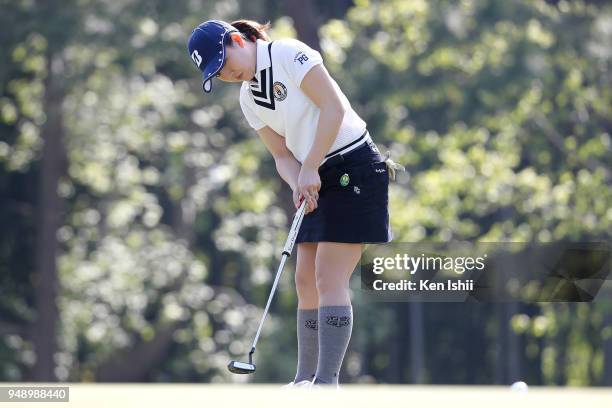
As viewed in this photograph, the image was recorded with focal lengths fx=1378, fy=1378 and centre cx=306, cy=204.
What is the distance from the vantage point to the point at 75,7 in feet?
68.1

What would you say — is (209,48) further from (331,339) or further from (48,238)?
(48,238)

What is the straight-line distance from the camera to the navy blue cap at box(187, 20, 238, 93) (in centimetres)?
569

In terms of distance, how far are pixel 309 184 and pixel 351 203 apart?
8.7 inches

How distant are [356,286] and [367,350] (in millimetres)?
7797

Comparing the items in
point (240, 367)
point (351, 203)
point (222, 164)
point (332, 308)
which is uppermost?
point (351, 203)

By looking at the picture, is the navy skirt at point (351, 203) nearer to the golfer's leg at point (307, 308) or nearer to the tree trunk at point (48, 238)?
the golfer's leg at point (307, 308)

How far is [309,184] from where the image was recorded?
5660mm

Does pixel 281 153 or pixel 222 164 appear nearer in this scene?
pixel 281 153

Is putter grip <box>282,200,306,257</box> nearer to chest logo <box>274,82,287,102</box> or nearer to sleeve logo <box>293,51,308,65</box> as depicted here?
chest logo <box>274,82,287,102</box>

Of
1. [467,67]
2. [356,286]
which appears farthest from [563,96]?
[356,286]

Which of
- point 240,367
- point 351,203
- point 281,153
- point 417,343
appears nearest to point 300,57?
point 281,153

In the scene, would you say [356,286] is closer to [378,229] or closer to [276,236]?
[276,236]

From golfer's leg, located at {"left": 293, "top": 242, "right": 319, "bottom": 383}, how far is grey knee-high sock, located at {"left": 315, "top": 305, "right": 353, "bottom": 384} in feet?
0.91

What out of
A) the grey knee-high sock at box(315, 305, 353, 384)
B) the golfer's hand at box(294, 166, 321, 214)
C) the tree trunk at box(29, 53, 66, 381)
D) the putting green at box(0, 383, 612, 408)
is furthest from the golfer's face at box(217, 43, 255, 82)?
the tree trunk at box(29, 53, 66, 381)
